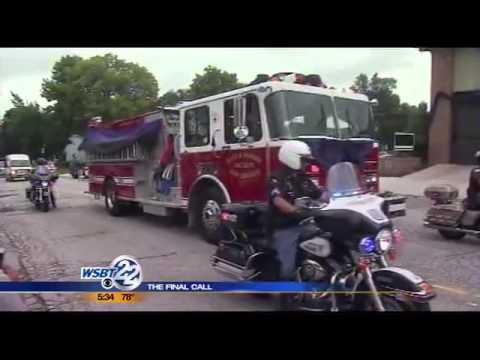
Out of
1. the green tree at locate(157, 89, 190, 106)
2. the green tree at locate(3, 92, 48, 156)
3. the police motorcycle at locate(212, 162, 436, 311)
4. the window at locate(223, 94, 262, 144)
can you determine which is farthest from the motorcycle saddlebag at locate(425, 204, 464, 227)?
the green tree at locate(3, 92, 48, 156)

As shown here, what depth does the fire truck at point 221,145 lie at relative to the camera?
3590mm

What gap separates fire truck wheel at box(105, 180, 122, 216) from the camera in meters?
4.47

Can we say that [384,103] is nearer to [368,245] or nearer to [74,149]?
[368,245]

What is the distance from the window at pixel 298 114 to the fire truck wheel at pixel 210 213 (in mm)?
848

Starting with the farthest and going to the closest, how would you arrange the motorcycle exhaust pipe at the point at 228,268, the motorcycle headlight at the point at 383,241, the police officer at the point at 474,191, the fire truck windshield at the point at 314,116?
1. the police officer at the point at 474,191
2. the fire truck windshield at the point at 314,116
3. the motorcycle exhaust pipe at the point at 228,268
4. the motorcycle headlight at the point at 383,241

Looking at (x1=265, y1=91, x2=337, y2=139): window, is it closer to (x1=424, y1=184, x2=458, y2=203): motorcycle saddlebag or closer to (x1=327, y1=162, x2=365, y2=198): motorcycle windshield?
(x1=327, y1=162, x2=365, y2=198): motorcycle windshield

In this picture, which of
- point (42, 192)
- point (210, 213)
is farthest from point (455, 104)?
point (42, 192)

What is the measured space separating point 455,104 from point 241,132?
5.49 feet

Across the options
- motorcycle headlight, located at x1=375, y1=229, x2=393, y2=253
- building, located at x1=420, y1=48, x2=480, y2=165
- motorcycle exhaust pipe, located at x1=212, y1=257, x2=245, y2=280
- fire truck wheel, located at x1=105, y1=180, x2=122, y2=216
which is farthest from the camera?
fire truck wheel, located at x1=105, y1=180, x2=122, y2=216

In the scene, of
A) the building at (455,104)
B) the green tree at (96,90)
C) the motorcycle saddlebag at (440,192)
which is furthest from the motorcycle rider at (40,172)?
the motorcycle saddlebag at (440,192)

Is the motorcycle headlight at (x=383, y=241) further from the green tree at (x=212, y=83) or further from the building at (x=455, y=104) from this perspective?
the green tree at (x=212, y=83)

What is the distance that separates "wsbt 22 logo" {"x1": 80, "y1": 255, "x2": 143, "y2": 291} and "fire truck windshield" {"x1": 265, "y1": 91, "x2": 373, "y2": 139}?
145cm
